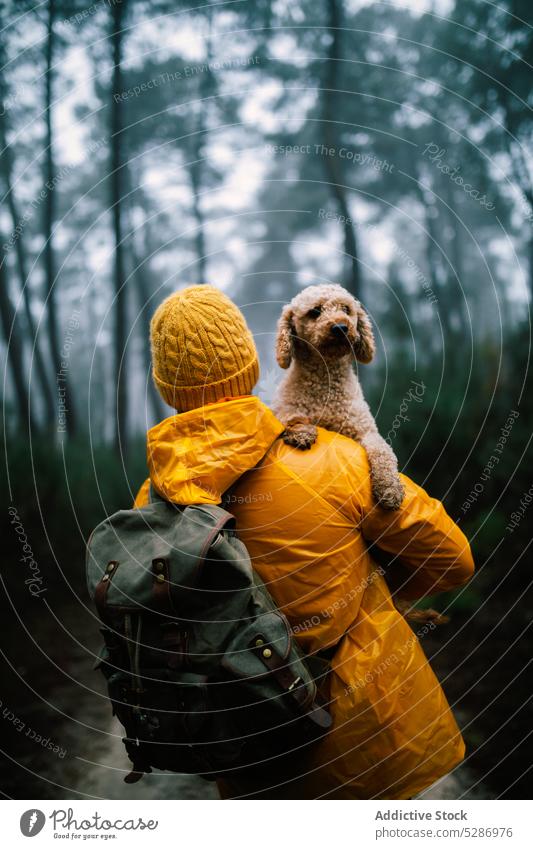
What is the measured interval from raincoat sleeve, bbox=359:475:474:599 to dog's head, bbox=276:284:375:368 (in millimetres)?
620

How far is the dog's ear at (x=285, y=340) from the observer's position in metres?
2.25

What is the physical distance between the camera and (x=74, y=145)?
816 cm

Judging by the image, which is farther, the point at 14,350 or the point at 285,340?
the point at 14,350

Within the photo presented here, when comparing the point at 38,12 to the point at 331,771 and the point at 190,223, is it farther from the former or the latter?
the point at 331,771

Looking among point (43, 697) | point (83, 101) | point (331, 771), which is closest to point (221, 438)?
point (331, 771)

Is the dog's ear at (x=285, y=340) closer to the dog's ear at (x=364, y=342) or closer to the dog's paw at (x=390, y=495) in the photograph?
the dog's ear at (x=364, y=342)

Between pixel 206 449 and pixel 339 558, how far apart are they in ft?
1.78

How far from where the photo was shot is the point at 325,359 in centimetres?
227

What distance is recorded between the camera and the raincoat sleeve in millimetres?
1839

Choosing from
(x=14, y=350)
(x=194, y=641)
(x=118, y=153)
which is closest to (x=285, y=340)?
(x=194, y=641)

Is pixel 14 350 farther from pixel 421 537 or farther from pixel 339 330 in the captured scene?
→ pixel 421 537

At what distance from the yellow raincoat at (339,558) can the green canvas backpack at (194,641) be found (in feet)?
0.41

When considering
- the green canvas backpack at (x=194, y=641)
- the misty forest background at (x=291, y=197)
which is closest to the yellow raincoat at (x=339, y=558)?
the green canvas backpack at (x=194, y=641)

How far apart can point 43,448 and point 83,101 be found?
445 centimetres
